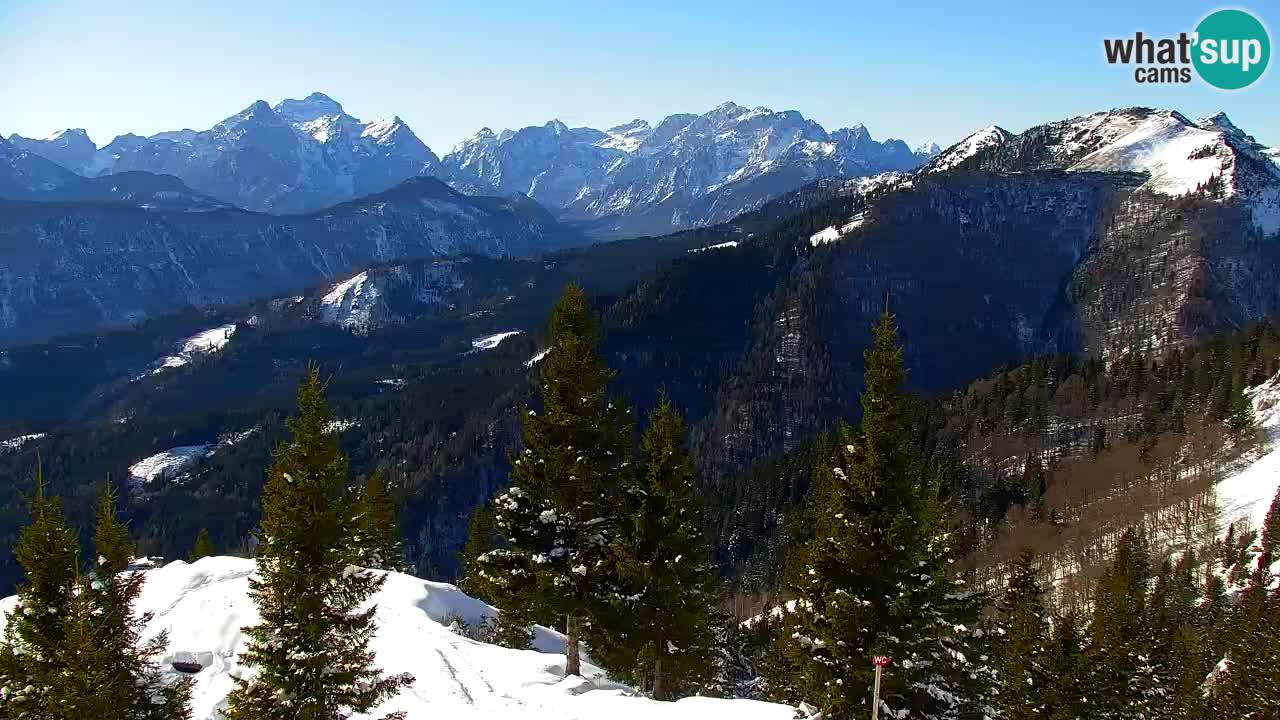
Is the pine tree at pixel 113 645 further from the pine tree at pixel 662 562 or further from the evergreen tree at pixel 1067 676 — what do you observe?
the evergreen tree at pixel 1067 676

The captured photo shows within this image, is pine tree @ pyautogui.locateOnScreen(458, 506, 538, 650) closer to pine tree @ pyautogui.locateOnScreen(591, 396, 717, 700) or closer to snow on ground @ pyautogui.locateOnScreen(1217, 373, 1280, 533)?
pine tree @ pyautogui.locateOnScreen(591, 396, 717, 700)

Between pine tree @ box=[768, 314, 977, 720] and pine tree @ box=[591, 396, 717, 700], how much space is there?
9.02 meters

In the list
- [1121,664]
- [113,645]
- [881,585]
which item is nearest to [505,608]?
[113,645]

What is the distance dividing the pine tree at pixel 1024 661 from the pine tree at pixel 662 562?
22.4 meters

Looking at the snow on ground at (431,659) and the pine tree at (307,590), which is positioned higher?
the pine tree at (307,590)

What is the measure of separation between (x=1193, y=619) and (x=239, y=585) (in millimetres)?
131576

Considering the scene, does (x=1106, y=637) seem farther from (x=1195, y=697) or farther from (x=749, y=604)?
(x=749, y=604)

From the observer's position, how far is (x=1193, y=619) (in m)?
121

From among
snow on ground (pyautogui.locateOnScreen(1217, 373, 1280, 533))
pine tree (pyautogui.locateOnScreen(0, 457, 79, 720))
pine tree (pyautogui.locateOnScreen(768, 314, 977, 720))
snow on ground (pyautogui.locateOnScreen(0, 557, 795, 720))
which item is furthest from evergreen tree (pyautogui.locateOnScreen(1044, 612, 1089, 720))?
snow on ground (pyautogui.locateOnScreen(1217, 373, 1280, 533))

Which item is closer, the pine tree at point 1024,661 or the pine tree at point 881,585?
the pine tree at point 881,585

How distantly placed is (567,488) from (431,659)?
1111cm

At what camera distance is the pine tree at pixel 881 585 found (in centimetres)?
2798

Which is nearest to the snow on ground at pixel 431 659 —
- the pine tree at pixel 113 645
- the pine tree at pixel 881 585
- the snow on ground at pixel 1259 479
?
the pine tree at pixel 113 645

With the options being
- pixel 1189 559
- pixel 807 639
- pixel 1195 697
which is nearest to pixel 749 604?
pixel 1189 559
